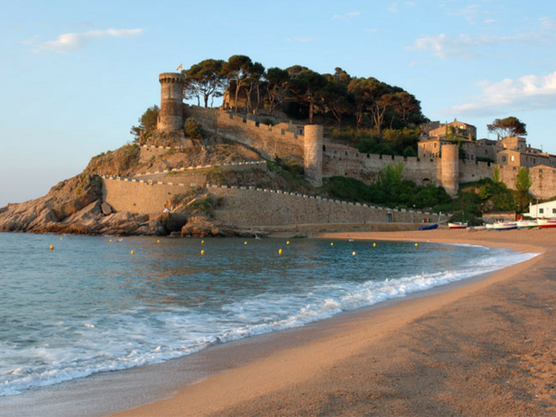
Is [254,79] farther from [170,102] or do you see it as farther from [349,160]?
[349,160]

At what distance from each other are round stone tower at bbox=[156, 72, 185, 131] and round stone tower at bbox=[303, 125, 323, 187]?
41.7ft

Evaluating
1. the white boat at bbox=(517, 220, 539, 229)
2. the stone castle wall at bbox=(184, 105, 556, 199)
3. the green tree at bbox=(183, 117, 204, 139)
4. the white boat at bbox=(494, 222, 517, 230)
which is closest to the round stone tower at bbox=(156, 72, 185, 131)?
the green tree at bbox=(183, 117, 204, 139)

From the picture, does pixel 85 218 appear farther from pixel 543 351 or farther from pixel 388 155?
pixel 543 351

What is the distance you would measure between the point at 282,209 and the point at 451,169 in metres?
17.6

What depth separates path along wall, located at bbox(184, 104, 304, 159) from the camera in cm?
4809

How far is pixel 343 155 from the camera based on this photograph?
4897 cm

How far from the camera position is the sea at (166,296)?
7605 millimetres

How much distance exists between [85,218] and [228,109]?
2131cm

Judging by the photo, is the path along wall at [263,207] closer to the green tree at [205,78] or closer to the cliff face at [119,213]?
the cliff face at [119,213]

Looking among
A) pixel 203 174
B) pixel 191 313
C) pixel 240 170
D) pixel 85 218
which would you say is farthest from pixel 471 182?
pixel 191 313

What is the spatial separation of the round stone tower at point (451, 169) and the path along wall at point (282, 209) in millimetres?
8325

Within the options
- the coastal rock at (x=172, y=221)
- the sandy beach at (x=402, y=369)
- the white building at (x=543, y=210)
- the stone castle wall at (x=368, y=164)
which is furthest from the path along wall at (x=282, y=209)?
the sandy beach at (x=402, y=369)

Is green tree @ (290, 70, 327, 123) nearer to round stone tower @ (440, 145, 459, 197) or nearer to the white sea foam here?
round stone tower @ (440, 145, 459, 197)

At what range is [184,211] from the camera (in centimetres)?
3969
